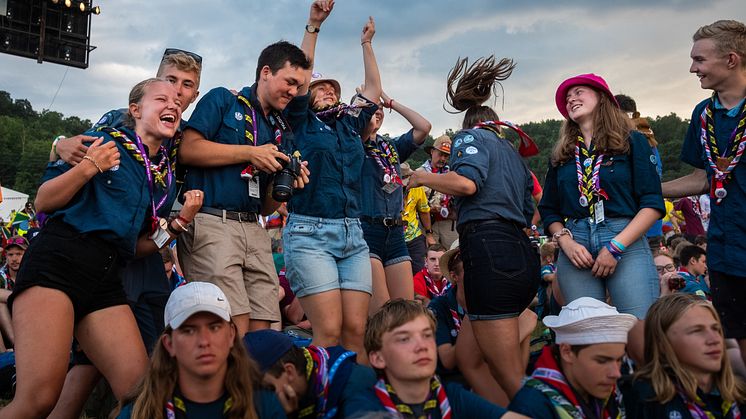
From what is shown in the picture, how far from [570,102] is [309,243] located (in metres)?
1.82

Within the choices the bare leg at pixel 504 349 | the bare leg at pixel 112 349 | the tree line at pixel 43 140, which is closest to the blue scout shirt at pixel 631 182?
the bare leg at pixel 504 349

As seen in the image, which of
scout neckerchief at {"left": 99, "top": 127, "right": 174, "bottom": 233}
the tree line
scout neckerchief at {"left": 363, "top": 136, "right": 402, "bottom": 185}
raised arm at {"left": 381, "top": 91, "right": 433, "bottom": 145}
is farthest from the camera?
the tree line

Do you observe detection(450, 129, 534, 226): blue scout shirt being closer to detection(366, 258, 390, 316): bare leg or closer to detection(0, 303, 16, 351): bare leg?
detection(366, 258, 390, 316): bare leg

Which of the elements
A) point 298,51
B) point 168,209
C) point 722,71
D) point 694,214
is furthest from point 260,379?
point 694,214

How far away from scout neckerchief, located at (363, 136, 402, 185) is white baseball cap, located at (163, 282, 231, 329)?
105 inches

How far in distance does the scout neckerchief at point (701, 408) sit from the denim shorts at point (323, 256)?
6.18ft

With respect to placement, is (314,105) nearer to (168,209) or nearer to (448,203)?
(168,209)

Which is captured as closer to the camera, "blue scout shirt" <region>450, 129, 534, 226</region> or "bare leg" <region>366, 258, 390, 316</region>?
"blue scout shirt" <region>450, 129, 534, 226</region>

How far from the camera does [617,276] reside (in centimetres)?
380

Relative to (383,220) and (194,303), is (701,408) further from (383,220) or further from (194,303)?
(383,220)

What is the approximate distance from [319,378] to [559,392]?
1.18 m

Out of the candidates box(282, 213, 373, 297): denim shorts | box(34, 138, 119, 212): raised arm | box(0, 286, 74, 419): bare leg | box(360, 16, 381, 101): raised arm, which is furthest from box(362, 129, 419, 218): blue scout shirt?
box(0, 286, 74, 419): bare leg

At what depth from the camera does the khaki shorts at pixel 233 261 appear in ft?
12.3

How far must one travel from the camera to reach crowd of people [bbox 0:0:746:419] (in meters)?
3.12
